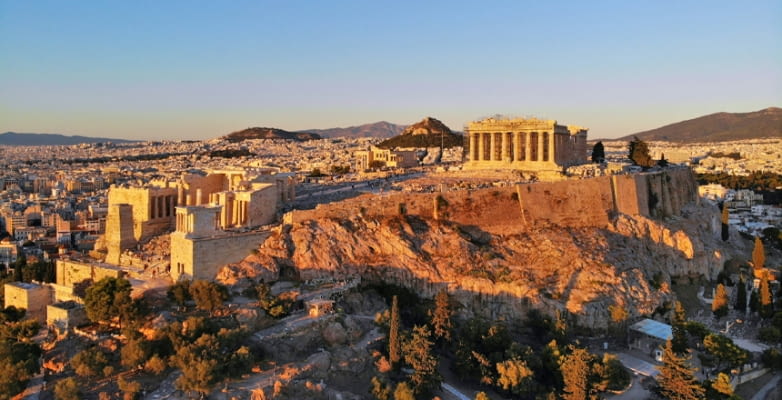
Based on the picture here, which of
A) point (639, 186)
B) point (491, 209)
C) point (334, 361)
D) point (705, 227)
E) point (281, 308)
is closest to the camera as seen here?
point (334, 361)

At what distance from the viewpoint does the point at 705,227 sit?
40406mm

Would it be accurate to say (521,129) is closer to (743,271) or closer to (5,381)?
(743,271)

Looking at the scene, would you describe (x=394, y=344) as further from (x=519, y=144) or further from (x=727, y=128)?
(x=727, y=128)

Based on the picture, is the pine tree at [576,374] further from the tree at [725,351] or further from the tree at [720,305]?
the tree at [720,305]

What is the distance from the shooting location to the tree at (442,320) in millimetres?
23016

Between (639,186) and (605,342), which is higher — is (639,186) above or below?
above

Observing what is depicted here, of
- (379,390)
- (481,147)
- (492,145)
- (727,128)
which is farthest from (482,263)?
(727,128)

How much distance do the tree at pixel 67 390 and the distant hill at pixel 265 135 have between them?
129 m

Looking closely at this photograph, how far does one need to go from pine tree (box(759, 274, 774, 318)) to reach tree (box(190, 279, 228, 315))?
23872mm

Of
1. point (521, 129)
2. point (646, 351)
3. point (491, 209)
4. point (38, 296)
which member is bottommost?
point (646, 351)

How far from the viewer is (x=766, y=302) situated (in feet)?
98.7

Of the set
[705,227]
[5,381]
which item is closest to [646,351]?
[705,227]

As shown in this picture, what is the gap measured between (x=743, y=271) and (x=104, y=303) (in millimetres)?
33069

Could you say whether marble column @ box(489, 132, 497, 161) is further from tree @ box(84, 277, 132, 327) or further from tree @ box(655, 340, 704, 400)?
tree @ box(84, 277, 132, 327)
